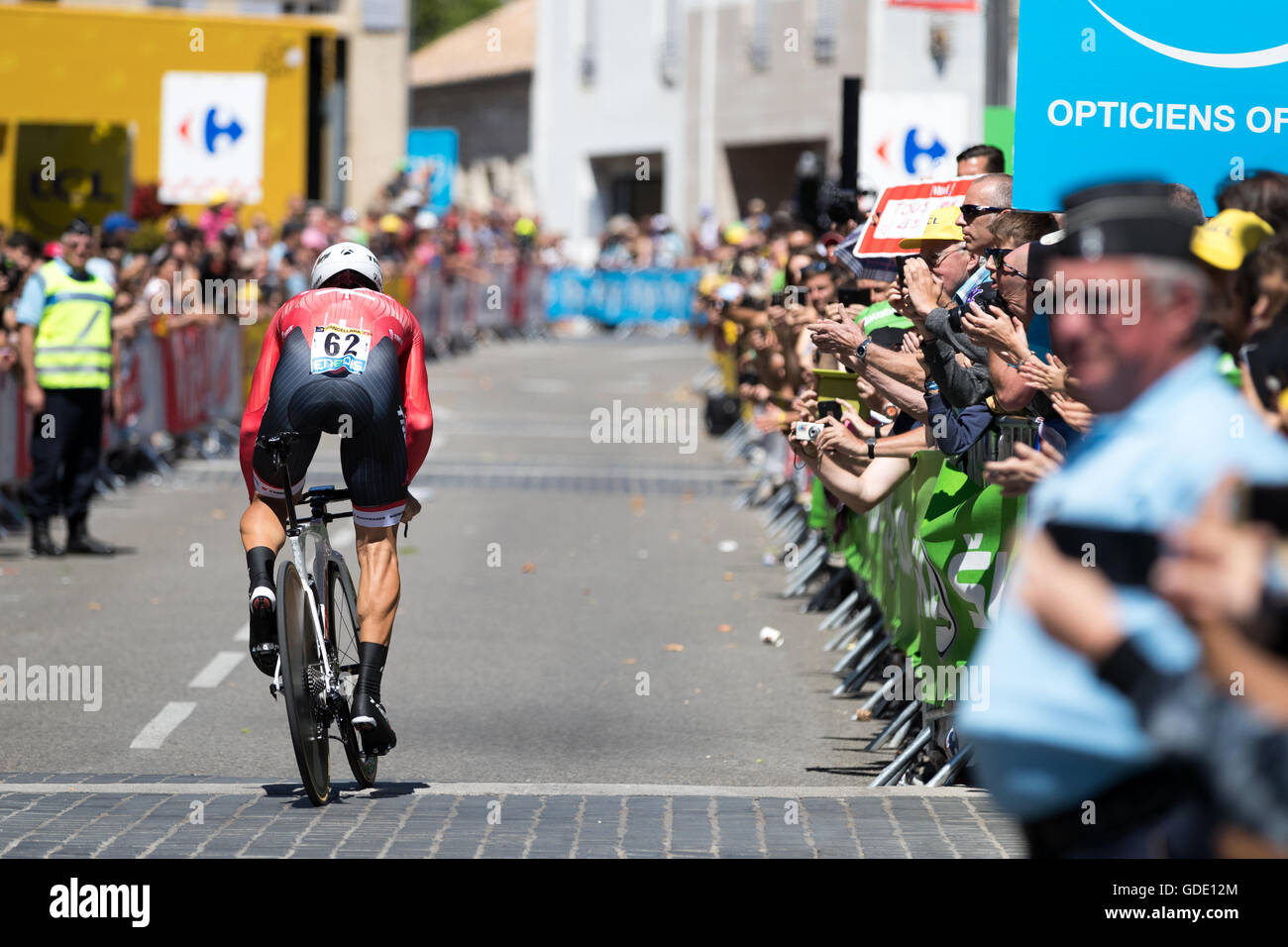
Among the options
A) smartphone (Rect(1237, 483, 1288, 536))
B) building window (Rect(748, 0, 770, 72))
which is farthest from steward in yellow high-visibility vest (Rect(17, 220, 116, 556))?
building window (Rect(748, 0, 770, 72))

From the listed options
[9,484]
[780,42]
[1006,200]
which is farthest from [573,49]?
[1006,200]

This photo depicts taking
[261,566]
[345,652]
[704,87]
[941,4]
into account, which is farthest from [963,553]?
[704,87]

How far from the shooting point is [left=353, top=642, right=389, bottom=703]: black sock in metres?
7.31

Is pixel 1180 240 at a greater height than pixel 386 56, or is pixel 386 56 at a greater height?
pixel 386 56

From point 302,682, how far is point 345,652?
2.10 ft

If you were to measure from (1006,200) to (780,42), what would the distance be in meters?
42.5

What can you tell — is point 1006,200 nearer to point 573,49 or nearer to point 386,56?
point 386,56

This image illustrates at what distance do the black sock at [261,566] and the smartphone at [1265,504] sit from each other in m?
Answer: 4.80

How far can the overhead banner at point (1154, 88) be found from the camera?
8188mm

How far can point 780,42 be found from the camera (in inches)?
1966

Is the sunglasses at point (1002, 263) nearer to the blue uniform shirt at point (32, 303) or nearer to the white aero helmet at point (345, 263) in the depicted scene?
the white aero helmet at point (345, 263)

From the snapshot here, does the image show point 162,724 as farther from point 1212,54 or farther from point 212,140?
point 212,140

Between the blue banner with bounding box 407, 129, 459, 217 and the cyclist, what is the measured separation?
32.3 m
